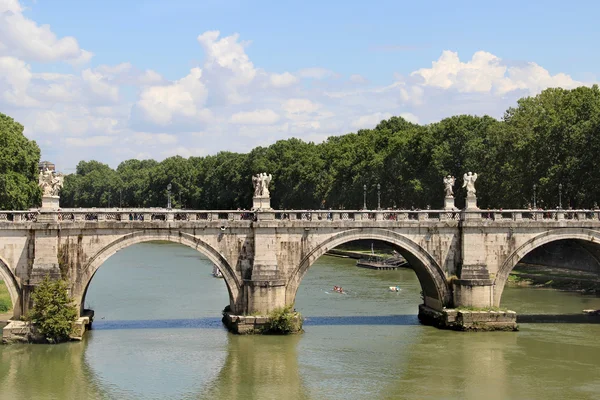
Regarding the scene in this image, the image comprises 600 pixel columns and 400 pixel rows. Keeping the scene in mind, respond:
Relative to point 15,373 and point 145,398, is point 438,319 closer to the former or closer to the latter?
point 145,398

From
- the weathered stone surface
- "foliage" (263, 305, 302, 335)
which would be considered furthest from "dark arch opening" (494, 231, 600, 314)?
"foliage" (263, 305, 302, 335)

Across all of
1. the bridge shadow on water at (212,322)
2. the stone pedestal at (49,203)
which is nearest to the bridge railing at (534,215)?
the bridge shadow on water at (212,322)

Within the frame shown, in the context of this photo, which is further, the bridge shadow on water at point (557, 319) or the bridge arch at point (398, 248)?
the bridge shadow on water at point (557, 319)

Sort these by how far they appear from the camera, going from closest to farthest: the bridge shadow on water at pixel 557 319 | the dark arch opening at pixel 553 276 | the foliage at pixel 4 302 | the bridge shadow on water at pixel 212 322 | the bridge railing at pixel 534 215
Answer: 1. the bridge railing at pixel 534 215
2. the bridge shadow on water at pixel 212 322
3. the dark arch opening at pixel 553 276
4. the bridge shadow on water at pixel 557 319
5. the foliage at pixel 4 302

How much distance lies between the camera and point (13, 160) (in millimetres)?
65188

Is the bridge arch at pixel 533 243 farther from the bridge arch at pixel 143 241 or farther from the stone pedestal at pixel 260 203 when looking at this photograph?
the bridge arch at pixel 143 241

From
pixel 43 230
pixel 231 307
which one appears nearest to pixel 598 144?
pixel 231 307

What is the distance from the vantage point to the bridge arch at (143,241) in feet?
128

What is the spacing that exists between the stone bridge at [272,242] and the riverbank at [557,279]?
13.1 metres

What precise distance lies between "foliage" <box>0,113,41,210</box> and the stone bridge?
2255 centimetres

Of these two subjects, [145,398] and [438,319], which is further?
[438,319]

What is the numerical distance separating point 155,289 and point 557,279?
28025 mm

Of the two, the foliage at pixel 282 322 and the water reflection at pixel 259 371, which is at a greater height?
the foliage at pixel 282 322

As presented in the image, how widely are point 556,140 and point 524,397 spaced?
33.9 metres
